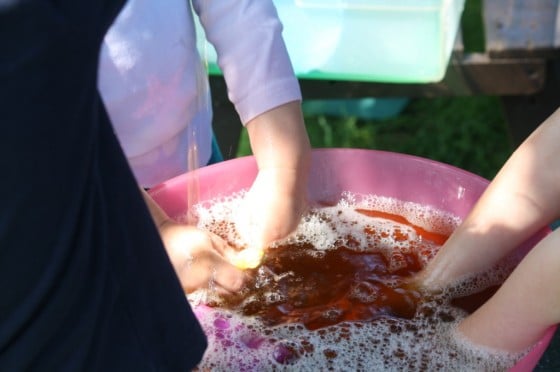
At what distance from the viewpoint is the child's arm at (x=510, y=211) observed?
76 centimetres

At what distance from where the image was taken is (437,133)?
1.73 meters

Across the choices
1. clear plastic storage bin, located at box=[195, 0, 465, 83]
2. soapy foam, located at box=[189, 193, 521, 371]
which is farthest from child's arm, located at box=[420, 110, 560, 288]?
clear plastic storage bin, located at box=[195, 0, 465, 83]

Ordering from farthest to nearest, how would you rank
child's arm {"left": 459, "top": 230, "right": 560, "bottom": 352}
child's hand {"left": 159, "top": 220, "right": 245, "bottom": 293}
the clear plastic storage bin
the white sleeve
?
the clear plastic storage bin → the white sleeve → child's hand {"left": 159, "top": 220, "right": 245, "bottom": 293} → child's arm {"left": 459, "top": 230, "right": 560, "bottom": 352}

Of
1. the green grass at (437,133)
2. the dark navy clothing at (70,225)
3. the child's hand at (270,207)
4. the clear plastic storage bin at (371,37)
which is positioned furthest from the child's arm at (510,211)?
the green grass at (437,133)

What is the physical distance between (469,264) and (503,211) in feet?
0.23

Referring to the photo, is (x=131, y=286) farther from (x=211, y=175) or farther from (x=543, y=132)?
(x=543, y=132)

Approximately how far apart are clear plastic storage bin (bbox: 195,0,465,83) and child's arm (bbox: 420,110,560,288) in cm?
51

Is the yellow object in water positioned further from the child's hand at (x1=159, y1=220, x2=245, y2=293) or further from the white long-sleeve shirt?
the white long-sleeve shirt

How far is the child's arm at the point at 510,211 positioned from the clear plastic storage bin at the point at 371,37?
0.51 m

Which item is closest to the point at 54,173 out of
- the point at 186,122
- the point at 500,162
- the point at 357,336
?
the point at 357,336

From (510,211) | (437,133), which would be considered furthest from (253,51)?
(437,133)

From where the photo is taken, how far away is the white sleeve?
855mm

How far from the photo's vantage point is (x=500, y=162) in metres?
1.63

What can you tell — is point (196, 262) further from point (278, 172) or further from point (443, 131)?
point (443, 131)
